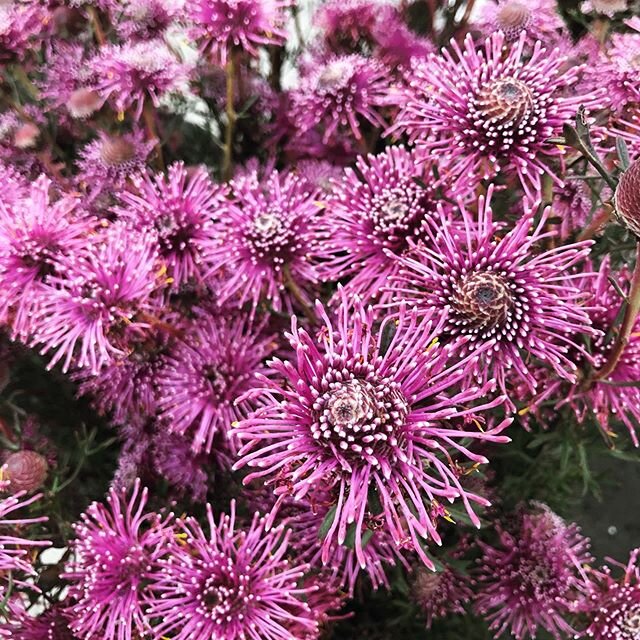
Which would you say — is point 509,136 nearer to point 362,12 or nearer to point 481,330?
point 481,330

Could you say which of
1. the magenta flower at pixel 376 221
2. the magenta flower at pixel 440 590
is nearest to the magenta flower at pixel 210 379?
the magenta flower at pixel 376 221

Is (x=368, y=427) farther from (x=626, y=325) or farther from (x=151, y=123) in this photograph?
(x=151, y=123)

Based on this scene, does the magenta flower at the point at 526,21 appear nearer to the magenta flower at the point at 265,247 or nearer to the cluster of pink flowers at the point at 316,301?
the cluster of pink flowers at the point at 316,301

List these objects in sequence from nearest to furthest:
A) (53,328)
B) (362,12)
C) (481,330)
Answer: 1. (481,330)
2. (53,328)
3. (362,12)

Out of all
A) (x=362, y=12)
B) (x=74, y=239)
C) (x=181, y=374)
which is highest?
(x=362, y=12)

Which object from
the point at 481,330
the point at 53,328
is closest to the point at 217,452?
the point at 53,328

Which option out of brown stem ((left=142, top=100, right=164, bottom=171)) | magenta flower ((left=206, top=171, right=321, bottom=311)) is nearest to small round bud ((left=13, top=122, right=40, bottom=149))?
brown stem ((left=142, top=100, right=164, bottom=171))

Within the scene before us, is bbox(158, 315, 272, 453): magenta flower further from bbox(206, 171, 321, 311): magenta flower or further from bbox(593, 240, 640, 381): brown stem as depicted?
bbox(593, 240, 640, 381): brown stem
